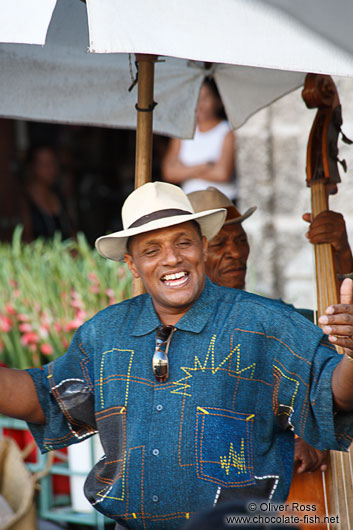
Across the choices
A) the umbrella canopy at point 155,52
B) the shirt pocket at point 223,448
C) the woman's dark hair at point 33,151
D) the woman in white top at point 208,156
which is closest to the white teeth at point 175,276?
the shirt pocket at point 223,448

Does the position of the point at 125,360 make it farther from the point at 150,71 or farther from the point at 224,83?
the point at 224,83

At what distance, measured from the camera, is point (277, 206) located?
5754 millimetres

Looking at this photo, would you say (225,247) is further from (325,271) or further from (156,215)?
(156,215)

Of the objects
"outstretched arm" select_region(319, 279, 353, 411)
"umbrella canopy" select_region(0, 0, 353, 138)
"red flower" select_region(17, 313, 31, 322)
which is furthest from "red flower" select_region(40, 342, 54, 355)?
"outstretched arm" select_region(319, 279, 353, 411)

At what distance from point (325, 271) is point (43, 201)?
16.8 feet

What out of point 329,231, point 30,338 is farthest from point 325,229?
point 30,338

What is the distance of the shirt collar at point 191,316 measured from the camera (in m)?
2.21

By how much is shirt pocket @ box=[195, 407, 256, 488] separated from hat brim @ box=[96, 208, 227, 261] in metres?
0.53

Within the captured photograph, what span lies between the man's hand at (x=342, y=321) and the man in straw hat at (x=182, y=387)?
11cm

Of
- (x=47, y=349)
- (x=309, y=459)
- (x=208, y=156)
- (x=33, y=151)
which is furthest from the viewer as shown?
(x=33, y=151)

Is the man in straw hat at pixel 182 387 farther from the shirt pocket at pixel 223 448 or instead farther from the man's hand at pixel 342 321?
the man's hand at pixel 342 321

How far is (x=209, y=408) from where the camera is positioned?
2.10 meters

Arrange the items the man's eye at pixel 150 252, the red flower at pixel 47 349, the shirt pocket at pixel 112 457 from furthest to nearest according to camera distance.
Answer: the red flower at pixel 47 349
the man's eye at pixel 150 252
the shirt pocket at pixel 112 457

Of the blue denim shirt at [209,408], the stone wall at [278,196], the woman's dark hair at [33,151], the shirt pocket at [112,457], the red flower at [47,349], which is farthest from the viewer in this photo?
the woman's dark hair at [33,151]
